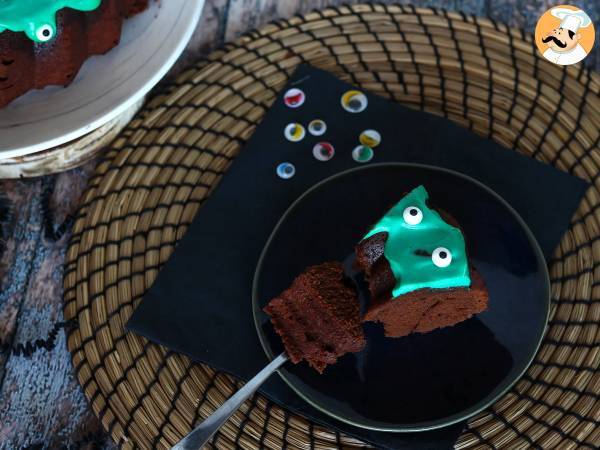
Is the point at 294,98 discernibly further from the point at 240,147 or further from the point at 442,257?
the point at 442,257

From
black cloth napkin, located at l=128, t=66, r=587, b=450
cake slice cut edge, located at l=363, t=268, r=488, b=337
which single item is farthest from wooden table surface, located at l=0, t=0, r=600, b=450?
cake slice cut edge, located at l=363, t=268, r=488, b=337

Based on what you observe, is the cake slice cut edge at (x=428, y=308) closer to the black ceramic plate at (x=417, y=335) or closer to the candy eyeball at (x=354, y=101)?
the black ceramic plate at (x=417, y=335)

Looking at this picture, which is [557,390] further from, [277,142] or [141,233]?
[141,233]

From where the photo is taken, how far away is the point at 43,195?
4.00 ft

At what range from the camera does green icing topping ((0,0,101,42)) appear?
37.9 inches

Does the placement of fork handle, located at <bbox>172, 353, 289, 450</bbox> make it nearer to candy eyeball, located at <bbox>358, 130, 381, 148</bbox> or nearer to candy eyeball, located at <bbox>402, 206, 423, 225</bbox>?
candy eyeball, located at <bbox>402, 206, 423, 225</bbox>

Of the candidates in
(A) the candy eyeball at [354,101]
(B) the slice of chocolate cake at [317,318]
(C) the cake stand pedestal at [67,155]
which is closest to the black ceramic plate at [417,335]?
(B) the slice of chocolate cake at [317,318]

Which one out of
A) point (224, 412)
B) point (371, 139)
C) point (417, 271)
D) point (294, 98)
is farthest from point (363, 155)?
point (224, 412)

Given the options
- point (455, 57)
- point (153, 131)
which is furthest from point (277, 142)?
point (455, 57)

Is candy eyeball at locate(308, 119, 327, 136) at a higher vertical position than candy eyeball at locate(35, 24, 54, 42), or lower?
lower

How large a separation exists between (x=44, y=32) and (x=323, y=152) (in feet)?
1.44

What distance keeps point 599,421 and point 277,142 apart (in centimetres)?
62

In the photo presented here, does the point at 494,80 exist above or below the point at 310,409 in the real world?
above

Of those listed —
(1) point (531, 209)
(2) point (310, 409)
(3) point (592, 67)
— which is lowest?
(2) point (310, 409)
